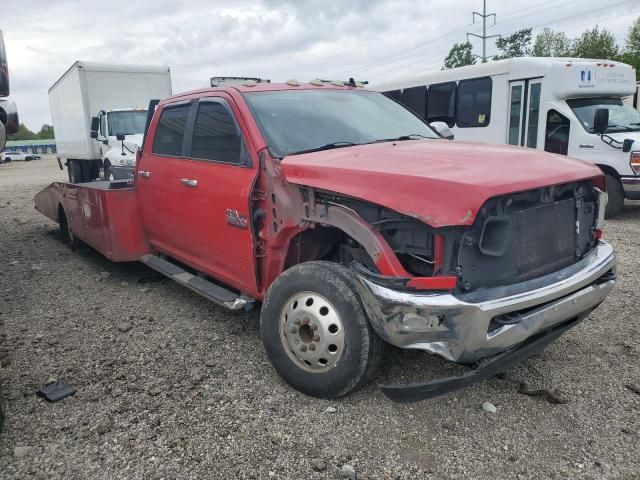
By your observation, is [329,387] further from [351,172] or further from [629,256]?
[629,256]

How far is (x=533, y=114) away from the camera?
34.8ft

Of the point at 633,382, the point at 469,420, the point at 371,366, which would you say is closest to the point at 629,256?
the point at 633,382

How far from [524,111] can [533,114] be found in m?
0.24

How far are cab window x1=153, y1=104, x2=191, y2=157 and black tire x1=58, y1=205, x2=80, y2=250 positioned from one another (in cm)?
269

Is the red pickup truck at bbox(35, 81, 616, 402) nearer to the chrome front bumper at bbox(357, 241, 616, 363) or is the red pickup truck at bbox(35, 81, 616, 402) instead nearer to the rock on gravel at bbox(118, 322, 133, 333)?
the chrome front bumper at bbox(357, 241, 616, 363)

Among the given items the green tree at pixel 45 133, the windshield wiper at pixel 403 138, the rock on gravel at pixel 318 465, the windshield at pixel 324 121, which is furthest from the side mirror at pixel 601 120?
the green tree at pixel 45 133

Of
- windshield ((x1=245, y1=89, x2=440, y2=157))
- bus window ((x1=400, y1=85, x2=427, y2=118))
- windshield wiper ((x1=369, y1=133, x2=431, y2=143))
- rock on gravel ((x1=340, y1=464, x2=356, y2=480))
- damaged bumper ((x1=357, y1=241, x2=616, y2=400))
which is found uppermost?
bus window ((x1=400, y1=85, x2=427, y2=118))

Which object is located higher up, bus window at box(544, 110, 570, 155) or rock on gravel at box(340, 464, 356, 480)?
bus window at box(544, 110, 570, 155)

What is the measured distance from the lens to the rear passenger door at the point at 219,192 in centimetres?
364

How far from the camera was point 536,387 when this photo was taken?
3.23m

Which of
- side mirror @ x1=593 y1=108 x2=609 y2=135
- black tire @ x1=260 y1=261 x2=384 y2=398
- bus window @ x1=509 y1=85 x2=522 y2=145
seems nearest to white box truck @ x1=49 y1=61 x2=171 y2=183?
bus window @ x1=509 y1=85 x2=522 y2=145

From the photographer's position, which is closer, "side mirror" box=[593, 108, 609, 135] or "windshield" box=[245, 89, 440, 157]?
"windshield" box=[245, 89, 440, 157]

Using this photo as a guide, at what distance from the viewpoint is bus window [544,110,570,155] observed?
388 inches

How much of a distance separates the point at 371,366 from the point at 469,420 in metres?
0.64
